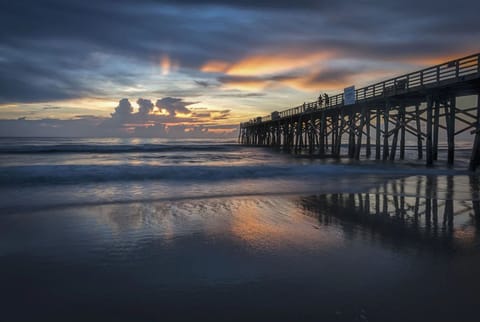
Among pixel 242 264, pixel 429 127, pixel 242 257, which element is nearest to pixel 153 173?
pixel 242 257

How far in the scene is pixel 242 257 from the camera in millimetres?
4559

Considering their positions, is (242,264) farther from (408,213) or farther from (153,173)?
(153,173)

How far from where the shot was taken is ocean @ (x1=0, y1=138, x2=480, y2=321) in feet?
10.5

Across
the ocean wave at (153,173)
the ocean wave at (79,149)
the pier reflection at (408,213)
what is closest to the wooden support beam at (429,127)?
the ocean wave at (153,173)

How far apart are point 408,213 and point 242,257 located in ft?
14.1

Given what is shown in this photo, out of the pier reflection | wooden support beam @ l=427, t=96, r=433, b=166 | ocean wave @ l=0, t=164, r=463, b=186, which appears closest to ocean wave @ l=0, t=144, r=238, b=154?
ocean wave @ l=0, t=164, r=463, b=186

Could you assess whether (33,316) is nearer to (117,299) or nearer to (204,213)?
(117,299)

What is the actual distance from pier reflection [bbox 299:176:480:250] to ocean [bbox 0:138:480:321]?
0.03 m

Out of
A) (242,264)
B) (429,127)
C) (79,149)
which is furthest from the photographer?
(79,149)

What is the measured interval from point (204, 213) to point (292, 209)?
192 centimetres

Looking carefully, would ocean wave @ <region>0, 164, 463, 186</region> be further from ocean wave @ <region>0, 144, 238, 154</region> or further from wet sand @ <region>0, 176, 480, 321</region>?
ocean wave @ <region>0, 144, 238, 154</region>

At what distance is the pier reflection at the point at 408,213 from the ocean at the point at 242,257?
0.10 feet

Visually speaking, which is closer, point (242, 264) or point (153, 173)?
point (242, 264)

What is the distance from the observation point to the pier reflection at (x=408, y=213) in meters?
5.45
